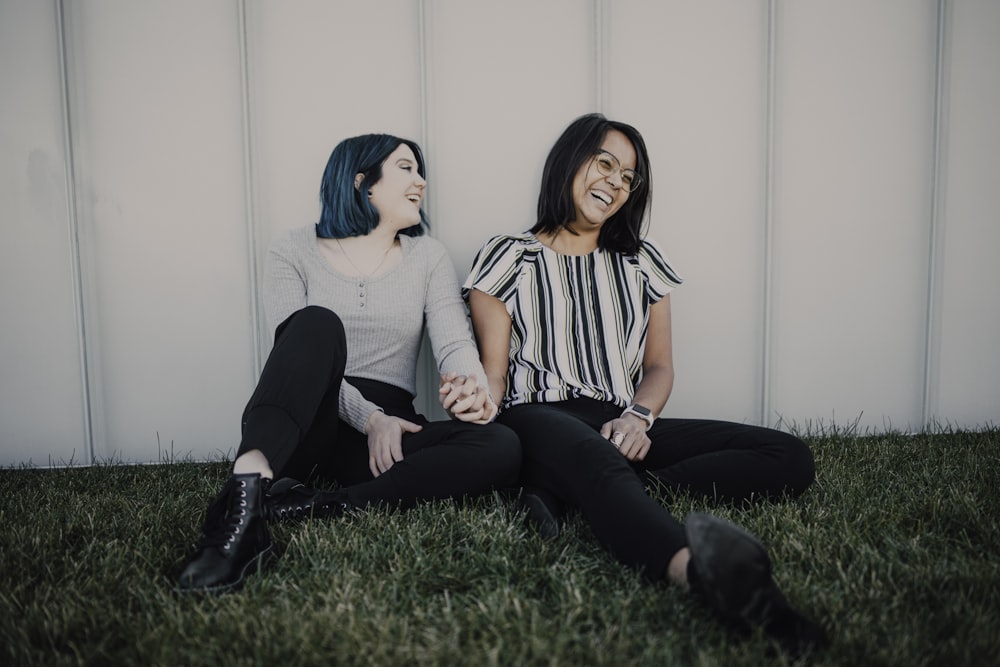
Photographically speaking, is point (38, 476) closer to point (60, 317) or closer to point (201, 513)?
point (60, 317)

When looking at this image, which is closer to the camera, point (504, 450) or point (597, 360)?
point (504, 450)

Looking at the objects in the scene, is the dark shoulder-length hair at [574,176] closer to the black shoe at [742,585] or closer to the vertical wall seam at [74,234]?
the black shoe at [742,585]

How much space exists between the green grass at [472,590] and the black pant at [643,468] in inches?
2.3

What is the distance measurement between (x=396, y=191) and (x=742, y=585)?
4.58ft

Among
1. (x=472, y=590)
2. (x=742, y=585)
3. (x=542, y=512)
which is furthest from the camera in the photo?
(x=542, y=512)

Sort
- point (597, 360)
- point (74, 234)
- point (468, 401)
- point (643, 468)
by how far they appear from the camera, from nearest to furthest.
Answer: point (468, 401)
point (643, 468)
point (597, 360)
point (74, 234)

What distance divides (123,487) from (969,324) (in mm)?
3159

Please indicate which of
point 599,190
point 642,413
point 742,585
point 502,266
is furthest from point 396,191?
point 742,585

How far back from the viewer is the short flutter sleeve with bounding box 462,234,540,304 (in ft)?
6.01

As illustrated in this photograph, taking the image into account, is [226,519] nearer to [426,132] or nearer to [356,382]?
[356,382]

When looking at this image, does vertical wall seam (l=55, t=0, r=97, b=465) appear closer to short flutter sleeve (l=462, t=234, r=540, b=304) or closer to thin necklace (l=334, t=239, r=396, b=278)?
thin necklace (l=334, t=239, r=396, b=278)

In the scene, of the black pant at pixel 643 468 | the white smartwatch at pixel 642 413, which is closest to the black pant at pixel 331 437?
the black pant at pixel 643 468

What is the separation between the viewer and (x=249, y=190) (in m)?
2.19

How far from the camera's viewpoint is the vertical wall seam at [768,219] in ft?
7.64
